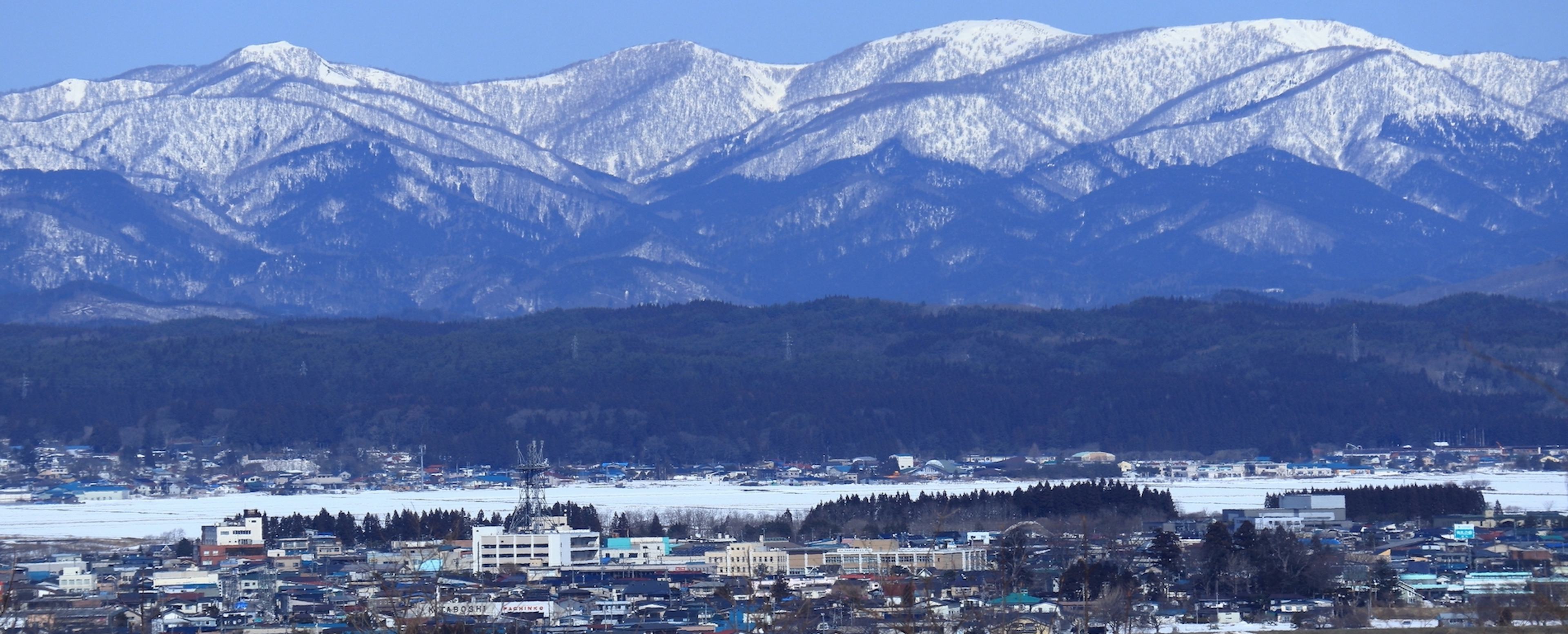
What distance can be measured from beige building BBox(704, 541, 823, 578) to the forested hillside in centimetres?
5053

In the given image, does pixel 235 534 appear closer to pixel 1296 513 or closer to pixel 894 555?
pixel 894 555

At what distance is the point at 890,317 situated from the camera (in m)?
139

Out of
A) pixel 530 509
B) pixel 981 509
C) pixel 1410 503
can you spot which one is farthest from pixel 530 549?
pixel 1410 503

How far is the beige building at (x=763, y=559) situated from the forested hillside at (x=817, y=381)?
5053 centimetres

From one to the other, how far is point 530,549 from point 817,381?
222ft

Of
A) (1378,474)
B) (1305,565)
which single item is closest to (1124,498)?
(1305,565)

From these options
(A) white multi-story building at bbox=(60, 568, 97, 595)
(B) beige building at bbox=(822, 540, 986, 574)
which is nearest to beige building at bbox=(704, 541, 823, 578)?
(B) beige building at bbox=(822, 540, 986, 574)

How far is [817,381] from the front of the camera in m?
117

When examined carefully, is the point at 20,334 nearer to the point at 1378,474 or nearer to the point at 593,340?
the point at 593,340

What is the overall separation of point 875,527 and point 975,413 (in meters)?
52.5

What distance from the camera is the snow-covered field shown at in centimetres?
6512

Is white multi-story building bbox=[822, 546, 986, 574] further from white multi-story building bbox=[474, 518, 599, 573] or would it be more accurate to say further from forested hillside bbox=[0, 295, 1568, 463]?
forested hillside bbox=[0, 295, 1568, 463]

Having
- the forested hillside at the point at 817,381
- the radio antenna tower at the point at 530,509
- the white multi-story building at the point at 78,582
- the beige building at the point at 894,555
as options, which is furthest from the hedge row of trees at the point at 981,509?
the forested hillside at the point at 817,381

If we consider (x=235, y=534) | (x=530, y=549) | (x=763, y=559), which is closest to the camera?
(x=763, y=559)
